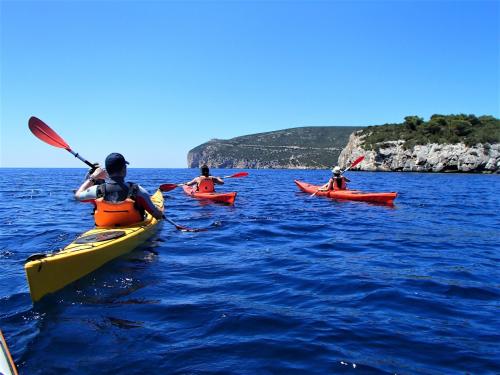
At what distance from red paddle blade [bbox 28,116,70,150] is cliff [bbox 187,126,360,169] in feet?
429

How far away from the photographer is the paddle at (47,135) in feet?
30.7

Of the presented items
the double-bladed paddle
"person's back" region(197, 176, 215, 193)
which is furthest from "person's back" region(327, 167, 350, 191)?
the double-bladed paddle

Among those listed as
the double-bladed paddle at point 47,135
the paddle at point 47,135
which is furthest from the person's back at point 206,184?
the paddle at point 47,135

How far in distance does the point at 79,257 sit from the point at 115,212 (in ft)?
6.00

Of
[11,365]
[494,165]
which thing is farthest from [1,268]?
[494,165]

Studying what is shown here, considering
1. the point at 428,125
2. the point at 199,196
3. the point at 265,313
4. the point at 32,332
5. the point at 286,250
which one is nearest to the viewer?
the point at 32,332

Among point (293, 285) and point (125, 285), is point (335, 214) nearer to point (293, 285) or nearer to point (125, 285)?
point (293, 285)

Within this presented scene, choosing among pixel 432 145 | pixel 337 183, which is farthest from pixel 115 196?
pixel 432 145

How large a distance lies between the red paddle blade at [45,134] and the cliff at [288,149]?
130764 mm

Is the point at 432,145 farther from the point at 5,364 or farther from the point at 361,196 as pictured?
the point at 5,364

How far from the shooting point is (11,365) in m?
2.64

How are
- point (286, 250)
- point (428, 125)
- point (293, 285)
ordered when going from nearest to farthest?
point (293, 285)
point (286, 250)
point (428, 125)

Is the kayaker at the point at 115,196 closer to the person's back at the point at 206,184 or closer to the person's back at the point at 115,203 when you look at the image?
the person's back at the point at 115,203

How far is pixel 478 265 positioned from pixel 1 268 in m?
7.41
